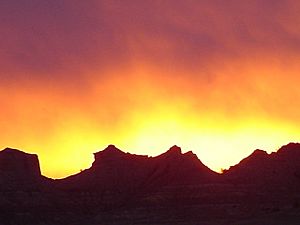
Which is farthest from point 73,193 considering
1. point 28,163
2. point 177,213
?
point 177,213

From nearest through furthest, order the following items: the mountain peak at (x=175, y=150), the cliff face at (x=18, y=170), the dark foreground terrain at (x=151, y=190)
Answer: the dark foreground terrain at (x=151, y=190)
the cliff face at (x=18, y=170)
the mountain peak at (x=175, y=150)

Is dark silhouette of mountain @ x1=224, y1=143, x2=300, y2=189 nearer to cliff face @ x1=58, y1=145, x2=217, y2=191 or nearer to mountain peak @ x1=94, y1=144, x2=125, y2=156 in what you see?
cliff face @ x1=58, y1=145, x2=217, y2=191

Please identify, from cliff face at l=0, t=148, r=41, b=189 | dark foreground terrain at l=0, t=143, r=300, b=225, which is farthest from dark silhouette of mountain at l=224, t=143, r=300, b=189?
cliff face at l=0, t=148, r=41, b=189

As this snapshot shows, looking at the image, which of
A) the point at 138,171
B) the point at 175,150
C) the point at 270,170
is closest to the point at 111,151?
the point at 138,171

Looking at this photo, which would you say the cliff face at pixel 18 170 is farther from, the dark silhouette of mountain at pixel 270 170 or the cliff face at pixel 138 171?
the dark silhouette of mountain at pixel 270 170

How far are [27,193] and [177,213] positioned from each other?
24.1 metres

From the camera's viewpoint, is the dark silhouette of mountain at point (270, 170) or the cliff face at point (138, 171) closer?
the dark silhouette of mountain at point (270, 170)

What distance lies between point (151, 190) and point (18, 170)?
71.8 feet

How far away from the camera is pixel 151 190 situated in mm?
135875

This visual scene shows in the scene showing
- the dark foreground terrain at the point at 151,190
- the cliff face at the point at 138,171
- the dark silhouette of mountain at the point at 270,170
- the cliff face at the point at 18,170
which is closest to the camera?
the dark foreground terrain at the point at 151,190

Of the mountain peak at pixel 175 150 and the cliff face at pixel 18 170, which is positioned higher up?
the mountain peak at pixel 175 150

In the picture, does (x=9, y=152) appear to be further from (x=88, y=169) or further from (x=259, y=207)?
(x=259, y=207)

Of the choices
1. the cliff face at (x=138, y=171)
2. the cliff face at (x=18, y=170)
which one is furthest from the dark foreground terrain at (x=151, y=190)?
the cliff face at (x=138, y=171)

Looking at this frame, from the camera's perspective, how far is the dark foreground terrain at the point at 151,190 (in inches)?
4857
